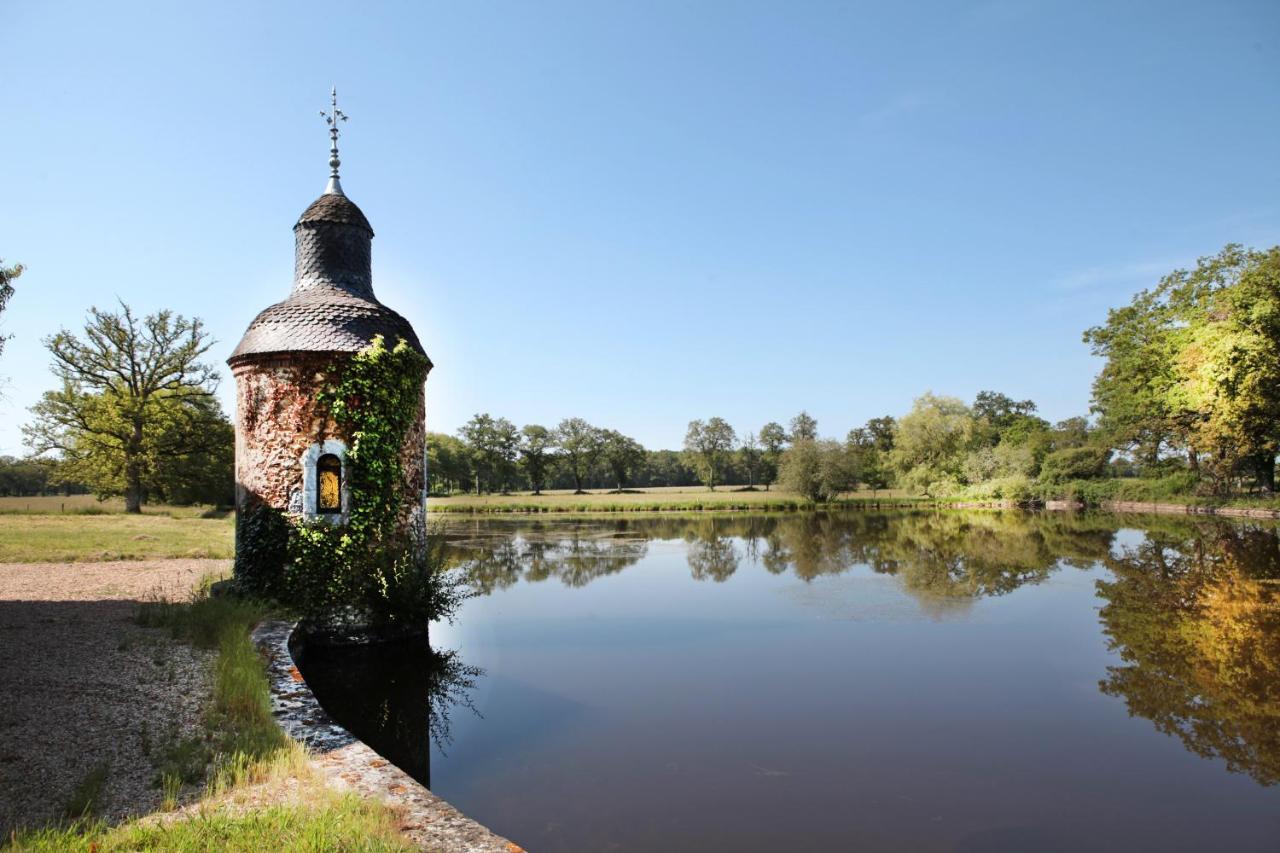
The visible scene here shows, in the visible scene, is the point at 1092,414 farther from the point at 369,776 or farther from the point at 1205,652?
the point at 369,776

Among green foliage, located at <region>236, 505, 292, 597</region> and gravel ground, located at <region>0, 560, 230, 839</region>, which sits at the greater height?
green foliage, located at <region>236, 505, 292, 597</region>

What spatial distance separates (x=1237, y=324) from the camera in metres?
30.2

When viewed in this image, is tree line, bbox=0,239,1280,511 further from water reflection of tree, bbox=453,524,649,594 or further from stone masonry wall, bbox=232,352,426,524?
stone masonry wall, bbox=232,352,426,524

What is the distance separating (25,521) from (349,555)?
23.1m

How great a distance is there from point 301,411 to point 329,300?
1.94 m

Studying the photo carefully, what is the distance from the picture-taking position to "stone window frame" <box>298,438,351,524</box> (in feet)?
32.5

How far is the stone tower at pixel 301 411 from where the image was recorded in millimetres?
10000

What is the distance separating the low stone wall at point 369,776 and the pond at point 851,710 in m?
0.96

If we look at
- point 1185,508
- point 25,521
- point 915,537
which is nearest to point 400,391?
point 915,537

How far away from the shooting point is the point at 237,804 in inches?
151

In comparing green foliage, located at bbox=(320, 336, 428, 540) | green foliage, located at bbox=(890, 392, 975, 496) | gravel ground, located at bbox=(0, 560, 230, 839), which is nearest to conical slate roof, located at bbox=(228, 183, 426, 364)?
green foliage, located at bbox=(320, 336, 428, 540)

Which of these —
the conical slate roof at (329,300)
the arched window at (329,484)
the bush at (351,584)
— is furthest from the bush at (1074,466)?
the arched window at (329,484)

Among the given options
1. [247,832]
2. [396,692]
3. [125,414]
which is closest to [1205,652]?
[396,692]

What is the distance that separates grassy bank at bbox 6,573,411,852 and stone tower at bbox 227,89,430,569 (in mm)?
4615
